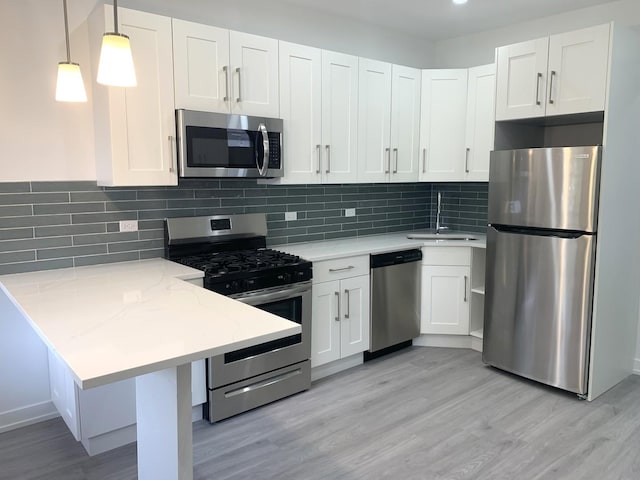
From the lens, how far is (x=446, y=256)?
4.01 m

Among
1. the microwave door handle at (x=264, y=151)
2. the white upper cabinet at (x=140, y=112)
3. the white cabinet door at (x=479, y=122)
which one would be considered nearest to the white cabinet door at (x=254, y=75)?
the microwave door handle at (x=264, y=151)

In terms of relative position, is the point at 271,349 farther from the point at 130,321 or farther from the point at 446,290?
the point at 446,290

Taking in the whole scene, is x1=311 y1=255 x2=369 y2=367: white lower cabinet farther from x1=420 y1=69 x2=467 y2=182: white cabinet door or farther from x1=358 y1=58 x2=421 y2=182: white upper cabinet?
x1=420 y1=69 x2=467 y2=182: white cabinet door

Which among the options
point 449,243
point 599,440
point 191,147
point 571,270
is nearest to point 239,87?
point 191,147

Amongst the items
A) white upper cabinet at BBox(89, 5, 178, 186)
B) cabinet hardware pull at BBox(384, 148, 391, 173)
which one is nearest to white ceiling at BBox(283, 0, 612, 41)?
cabinet hardware pull at BBox(384, 148, 391, 173)

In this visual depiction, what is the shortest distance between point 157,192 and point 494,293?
2478mm

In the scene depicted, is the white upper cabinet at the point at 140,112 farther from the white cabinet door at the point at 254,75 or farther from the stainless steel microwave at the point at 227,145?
the white cabinet door at the point at 254,75

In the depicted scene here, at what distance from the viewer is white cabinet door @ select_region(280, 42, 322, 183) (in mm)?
3303

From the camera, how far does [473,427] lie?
9.33ft

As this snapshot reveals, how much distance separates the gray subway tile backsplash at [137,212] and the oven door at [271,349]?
Answer: 723 mm

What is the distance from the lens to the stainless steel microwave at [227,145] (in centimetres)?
283

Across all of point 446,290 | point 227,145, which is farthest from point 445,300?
point 227,145

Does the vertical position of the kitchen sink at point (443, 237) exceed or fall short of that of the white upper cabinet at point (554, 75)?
it falls short

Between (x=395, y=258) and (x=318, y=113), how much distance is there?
4.15 feet
